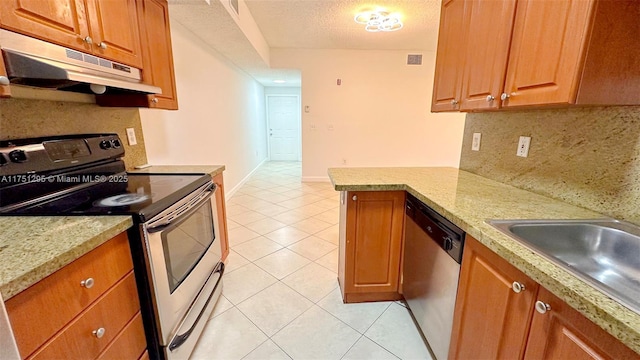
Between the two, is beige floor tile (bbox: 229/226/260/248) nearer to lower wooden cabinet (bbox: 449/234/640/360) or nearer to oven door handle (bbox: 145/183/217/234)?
oven door handle (bbox: 145/183/217/234)

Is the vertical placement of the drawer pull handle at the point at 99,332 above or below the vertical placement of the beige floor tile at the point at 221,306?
above

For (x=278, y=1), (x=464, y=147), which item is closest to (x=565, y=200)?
(x=464, y=147)

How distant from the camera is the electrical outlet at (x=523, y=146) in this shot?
4.81 feet

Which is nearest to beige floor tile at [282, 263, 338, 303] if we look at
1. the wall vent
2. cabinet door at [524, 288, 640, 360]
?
cabinet door at [524, 288, 640, 360]

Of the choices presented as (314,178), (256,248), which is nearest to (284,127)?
(314,178)

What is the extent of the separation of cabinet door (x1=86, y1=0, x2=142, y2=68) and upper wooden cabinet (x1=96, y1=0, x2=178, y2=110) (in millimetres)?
74

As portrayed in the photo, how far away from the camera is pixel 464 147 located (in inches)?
80.4

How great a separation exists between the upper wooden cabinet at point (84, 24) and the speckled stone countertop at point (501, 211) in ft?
4.51

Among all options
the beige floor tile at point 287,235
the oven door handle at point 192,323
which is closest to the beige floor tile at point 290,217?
the beige floor tile at point 287,235

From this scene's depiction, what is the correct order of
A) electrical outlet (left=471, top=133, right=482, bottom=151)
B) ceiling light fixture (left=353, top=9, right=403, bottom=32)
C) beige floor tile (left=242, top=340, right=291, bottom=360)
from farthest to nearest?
ceiling light fixture (left=353, top=9, right=403, bottom=32), electrical outlet (left=471, top=133, right=482, bottom=151), beige floor tile (left=242, top=340, right=291, bottom=360)

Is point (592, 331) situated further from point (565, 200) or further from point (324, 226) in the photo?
point (324, 226)

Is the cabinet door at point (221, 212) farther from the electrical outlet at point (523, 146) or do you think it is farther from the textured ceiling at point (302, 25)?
the electrical outlet at point (523, 146)

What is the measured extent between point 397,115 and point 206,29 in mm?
3552

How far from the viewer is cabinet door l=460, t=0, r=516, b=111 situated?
120 centimetres
